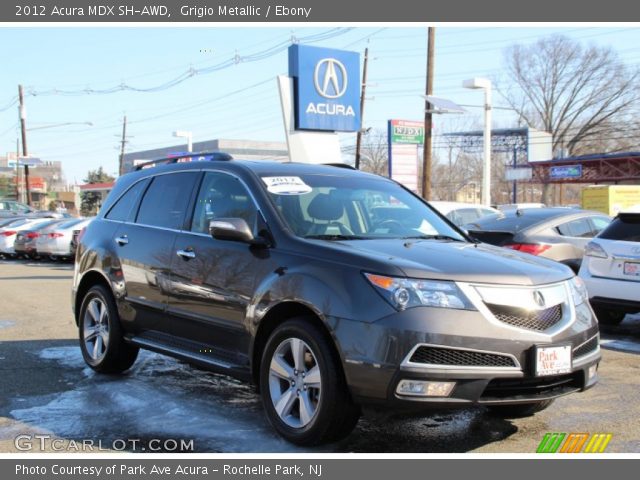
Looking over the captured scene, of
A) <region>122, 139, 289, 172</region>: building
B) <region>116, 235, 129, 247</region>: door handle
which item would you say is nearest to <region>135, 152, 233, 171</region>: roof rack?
<region>116, 235, 129, 247</region>: door handle

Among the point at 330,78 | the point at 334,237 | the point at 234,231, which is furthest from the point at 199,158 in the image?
the point at 330,78

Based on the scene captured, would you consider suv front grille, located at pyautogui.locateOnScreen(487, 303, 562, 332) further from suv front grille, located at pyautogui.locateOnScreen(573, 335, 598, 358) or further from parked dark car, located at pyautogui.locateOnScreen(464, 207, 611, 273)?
parked dark car, located at pyautogui.locateOnScreen(464, 207, 611, 273)

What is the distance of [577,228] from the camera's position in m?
11.0

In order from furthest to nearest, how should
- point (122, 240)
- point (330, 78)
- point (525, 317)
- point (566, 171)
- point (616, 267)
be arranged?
point (566, 171), point (330, 78), point (616, 267), point (122, 240), point (525, 317)

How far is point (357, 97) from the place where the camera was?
69.1 feet

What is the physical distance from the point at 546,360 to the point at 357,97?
17.4 metres

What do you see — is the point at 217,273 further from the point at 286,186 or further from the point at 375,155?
the point at 375,155

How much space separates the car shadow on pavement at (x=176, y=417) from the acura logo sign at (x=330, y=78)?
46.8ft

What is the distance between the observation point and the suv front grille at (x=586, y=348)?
15.0ft

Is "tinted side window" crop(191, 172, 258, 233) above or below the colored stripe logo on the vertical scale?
above

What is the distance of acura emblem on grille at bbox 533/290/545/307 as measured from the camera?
4426 millimetres

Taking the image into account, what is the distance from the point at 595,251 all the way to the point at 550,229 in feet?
Result: 5.72

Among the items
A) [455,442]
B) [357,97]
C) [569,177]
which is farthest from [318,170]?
[569,177]

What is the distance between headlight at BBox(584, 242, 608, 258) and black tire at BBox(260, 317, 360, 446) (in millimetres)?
5379
